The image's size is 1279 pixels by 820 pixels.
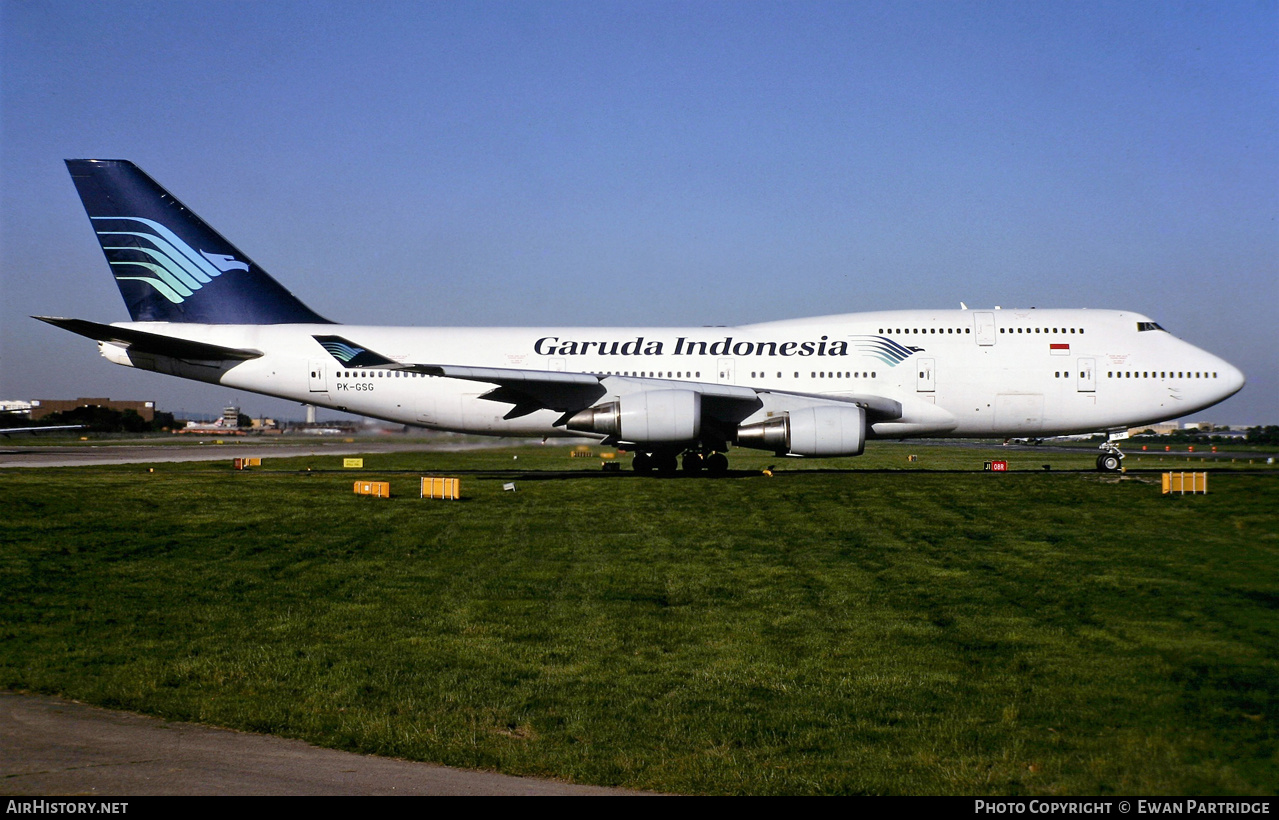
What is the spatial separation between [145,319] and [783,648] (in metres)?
25.0

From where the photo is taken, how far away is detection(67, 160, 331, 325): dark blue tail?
1048 inches

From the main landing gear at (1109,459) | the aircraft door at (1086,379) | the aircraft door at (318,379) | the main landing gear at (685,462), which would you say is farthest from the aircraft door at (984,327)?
the aircraft door at (318,379)

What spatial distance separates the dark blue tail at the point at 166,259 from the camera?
26.6 m

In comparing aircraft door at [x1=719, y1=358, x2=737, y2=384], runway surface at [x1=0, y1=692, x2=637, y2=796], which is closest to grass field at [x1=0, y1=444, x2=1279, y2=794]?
runway surface at [x1=0, y1=692, x2=637, y2=796]

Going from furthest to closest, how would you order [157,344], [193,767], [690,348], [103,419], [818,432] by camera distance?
[103,419]
[690,348]
[157,344]
[818,432]
[193,767]

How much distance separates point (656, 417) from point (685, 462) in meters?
3.12

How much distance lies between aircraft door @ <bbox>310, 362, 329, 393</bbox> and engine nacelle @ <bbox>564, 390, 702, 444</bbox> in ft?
29.1

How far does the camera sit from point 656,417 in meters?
23.4

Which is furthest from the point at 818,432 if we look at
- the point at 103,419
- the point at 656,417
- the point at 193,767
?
the point at 103,419

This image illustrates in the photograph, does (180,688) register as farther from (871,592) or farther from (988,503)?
(988,503)

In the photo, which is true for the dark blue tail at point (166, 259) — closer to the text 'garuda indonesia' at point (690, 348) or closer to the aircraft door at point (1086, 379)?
the text 'garuda indonesia' at point (690, 348)

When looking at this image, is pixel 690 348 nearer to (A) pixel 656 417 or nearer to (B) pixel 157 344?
(A) pixel 656 417

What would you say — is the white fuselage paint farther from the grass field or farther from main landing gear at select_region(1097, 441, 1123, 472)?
the grass field

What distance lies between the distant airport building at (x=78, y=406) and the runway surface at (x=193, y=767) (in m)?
62.9
